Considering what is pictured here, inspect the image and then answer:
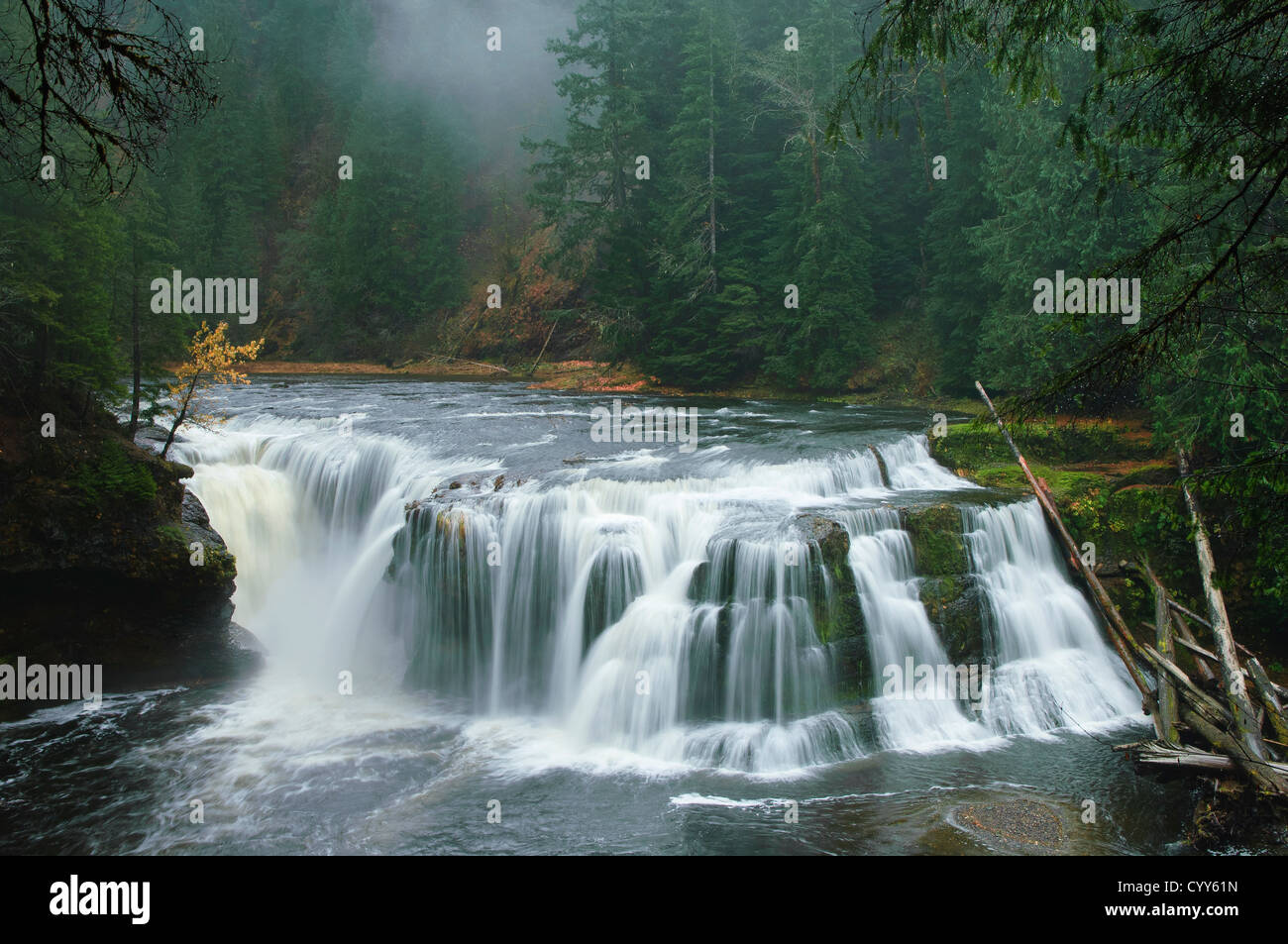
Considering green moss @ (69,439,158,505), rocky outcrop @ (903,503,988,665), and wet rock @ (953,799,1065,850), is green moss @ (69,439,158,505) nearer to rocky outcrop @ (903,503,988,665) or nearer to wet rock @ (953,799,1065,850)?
rocky outcrop @ (903,503,988,665)

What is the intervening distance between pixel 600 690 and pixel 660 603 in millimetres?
1458

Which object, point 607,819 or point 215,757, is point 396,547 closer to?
point 215,757

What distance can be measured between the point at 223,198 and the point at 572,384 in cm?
2595

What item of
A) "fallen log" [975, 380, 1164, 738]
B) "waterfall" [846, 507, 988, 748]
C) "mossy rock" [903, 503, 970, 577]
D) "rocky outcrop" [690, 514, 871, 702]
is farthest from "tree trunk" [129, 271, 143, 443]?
"fallen log" [975, 380, 1164, 738]

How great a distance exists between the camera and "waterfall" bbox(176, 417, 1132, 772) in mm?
10930

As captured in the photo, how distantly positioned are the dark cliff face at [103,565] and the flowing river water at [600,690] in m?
1.03

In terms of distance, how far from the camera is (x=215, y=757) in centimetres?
1062

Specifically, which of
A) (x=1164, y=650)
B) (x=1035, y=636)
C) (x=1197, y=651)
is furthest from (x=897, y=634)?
(x=1197, y=651)

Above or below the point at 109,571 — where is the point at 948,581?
below

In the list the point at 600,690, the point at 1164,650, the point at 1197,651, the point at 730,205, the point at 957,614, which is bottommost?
the point at 600,690

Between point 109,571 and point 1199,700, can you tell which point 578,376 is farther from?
point 1199,700

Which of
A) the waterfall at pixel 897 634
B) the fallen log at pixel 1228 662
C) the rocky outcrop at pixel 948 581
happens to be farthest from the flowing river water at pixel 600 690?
the fallen log at pixel 1228 662

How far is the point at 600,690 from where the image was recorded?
449 inches

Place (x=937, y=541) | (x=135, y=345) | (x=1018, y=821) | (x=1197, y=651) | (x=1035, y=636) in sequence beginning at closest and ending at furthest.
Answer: (x=1018, y=821)
(x=1197, y=651)
(x=1035, y=636)
(x=937, y=541)
(x=135, y=345)
